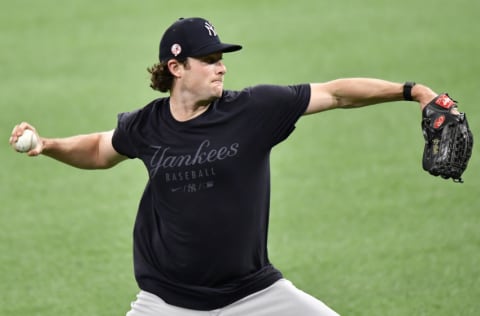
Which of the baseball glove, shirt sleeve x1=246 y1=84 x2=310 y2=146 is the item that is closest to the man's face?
shirt sleeve x1=246 y1=84 x2=310 y2=146

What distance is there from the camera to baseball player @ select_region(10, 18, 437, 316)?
622cm

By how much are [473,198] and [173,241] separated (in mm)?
5961

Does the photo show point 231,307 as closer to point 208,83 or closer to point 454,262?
point 208,83

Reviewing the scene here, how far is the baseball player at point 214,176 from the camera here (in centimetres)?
622

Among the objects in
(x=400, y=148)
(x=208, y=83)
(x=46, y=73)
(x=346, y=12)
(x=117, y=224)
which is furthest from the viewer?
(x=346, y=12)

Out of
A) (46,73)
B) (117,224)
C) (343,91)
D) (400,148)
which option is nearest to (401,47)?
(400,148)

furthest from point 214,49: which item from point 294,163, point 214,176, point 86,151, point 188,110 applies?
point 294,163

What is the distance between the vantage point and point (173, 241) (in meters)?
6.33

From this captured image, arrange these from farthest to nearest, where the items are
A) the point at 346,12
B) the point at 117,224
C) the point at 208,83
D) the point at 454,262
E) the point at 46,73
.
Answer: the point at 346,12 → the point at 46,73 → the point at 117,224 → the point at 454,262 → the point at 208,83

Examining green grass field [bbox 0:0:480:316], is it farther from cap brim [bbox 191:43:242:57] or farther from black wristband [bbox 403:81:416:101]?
cap brim [bbox 191:43:242:57]

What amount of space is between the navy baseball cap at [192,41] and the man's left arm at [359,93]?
1.96 feet

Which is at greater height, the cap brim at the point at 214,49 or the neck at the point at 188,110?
the cap brim at the point at 214,49

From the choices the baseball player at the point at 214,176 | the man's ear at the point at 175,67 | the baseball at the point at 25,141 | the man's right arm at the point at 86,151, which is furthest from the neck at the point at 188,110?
the baseball at the point at 25,141

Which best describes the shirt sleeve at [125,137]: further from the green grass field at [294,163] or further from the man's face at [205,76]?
the green grass field at [294,163]
